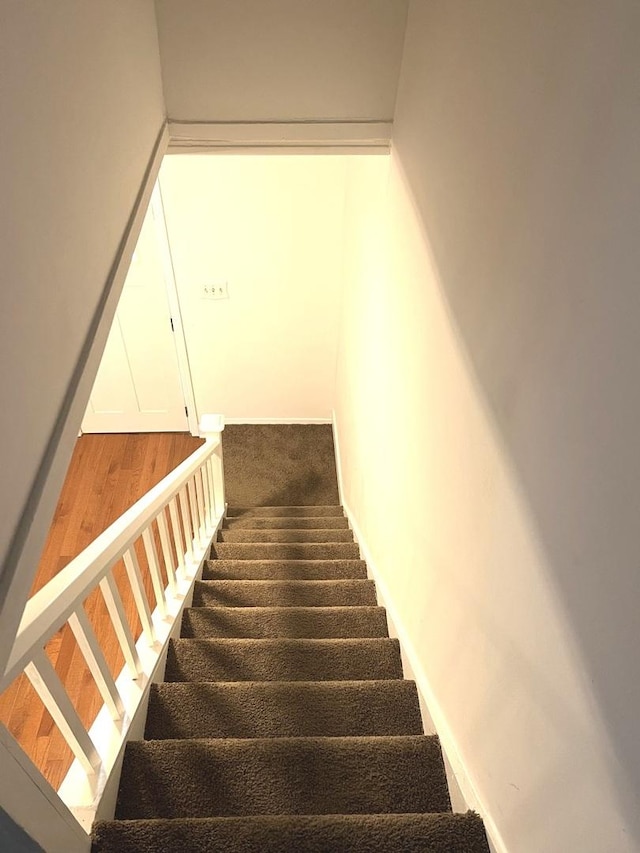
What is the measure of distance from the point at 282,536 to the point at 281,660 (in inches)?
58.9

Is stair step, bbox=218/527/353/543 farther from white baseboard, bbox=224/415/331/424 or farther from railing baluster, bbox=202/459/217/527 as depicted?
white baseboard, bbox=224/415/331/424

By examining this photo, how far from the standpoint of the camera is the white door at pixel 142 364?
377 centimetres

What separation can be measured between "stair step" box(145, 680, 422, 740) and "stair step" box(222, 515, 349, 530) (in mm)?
2043

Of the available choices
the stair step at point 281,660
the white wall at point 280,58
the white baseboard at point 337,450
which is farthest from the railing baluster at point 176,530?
the white baseboard at point 337,450

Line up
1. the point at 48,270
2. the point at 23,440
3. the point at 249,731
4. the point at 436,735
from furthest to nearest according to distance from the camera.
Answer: the point at 249,731 → the point at 436,735 → the point at 48,270 → the point at 23,440

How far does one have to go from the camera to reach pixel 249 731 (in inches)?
61.6

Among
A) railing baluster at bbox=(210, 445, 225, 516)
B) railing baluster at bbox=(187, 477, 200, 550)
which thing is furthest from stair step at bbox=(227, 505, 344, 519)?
railing baluster at bbox=(187, 477, 200, 550)

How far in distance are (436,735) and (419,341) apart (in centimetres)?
109

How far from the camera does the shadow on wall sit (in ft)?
2.04

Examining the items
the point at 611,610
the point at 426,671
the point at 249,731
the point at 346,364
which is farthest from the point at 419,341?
the point at 346,364

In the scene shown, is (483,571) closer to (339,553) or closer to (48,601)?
(48,601)

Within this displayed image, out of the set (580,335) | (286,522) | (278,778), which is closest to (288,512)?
(286,522)

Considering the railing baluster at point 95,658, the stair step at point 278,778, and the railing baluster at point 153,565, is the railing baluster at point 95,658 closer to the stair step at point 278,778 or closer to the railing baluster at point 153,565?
the stair step at point 278,778

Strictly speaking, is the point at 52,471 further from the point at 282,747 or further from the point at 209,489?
the point at 209,489
